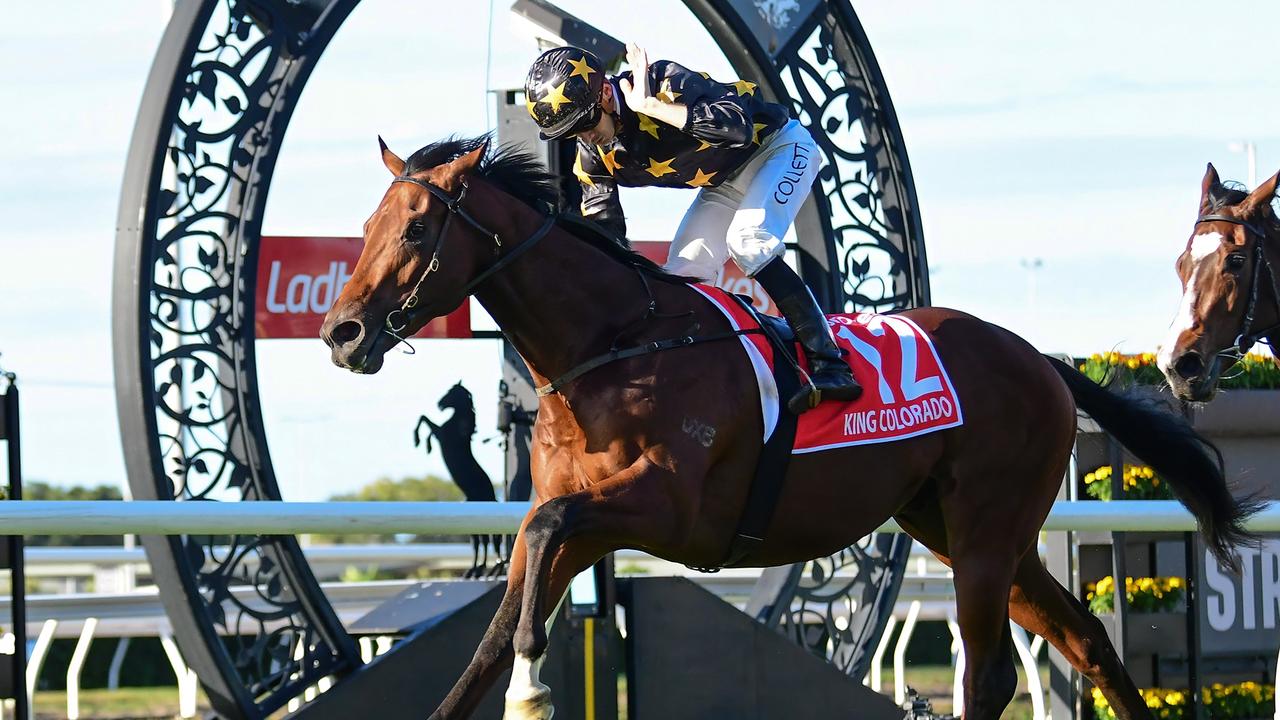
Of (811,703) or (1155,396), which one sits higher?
(1155,396)

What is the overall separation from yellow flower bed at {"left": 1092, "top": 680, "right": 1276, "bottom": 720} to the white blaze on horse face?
4.48ft

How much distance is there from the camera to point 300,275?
26.7 feet

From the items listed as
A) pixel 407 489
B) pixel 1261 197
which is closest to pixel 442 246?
pixel 1261 197

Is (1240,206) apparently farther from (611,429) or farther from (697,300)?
(611,429)

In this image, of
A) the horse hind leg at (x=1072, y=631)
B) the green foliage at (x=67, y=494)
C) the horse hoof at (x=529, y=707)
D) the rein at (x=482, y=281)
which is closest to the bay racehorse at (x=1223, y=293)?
the horse hind leg at (x=1072, y=631)

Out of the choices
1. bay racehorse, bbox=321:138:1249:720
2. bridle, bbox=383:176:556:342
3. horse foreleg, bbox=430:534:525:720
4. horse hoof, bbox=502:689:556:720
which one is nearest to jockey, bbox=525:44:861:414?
bay racehorse, bbox=321:138:1249:720

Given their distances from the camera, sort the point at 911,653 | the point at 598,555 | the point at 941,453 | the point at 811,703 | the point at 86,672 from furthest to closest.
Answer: the point at 911,653 → the point at 86,672 → the point at 811,703 → the point at 941,453 → the point at 598,555

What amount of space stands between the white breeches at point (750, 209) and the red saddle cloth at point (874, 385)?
0.43ft

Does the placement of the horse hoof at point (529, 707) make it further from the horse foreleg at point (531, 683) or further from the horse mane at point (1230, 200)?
the horse mane at point (1230, 200)

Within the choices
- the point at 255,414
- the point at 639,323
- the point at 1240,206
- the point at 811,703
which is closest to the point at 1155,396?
the point at 1240,206

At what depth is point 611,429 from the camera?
3863 millimetres

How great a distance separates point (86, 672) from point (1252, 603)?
8.07m

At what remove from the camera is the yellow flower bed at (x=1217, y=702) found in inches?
216

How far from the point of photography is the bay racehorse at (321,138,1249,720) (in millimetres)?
3705
